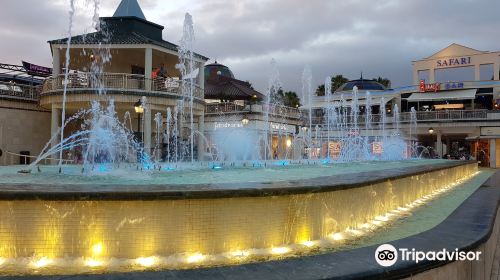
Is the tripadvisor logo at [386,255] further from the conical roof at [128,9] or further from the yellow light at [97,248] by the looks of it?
the conical roof at [128,9]

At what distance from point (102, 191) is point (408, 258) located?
10.6 feet

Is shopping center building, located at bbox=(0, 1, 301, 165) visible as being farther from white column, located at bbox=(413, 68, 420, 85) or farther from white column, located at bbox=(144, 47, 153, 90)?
white column, located at bbox=(413, 68, 420, 85)

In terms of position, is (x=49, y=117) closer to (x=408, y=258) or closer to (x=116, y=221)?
(x=116, y=221)

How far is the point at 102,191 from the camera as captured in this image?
465cm

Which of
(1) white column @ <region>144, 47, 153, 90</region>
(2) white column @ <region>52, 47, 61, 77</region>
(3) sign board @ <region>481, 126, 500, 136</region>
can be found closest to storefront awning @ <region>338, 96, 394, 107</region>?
(3) sign board @ <region>481, 126, 500, 136</region>

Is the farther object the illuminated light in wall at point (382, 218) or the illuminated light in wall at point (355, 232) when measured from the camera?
the illuminated light in wall at point (382, 218)

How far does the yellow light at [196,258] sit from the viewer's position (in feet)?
16.0

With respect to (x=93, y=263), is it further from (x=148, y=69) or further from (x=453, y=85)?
(x=453, y=85)

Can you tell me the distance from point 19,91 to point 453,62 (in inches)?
1652

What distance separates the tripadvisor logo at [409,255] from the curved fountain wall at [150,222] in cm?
185

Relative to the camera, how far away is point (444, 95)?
142 feet

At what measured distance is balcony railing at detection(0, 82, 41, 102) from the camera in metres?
23.9

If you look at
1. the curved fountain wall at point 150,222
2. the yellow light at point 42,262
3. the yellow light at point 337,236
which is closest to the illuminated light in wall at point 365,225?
the yellow light at point 337,236

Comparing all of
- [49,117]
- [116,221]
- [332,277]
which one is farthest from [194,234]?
[49,117]
